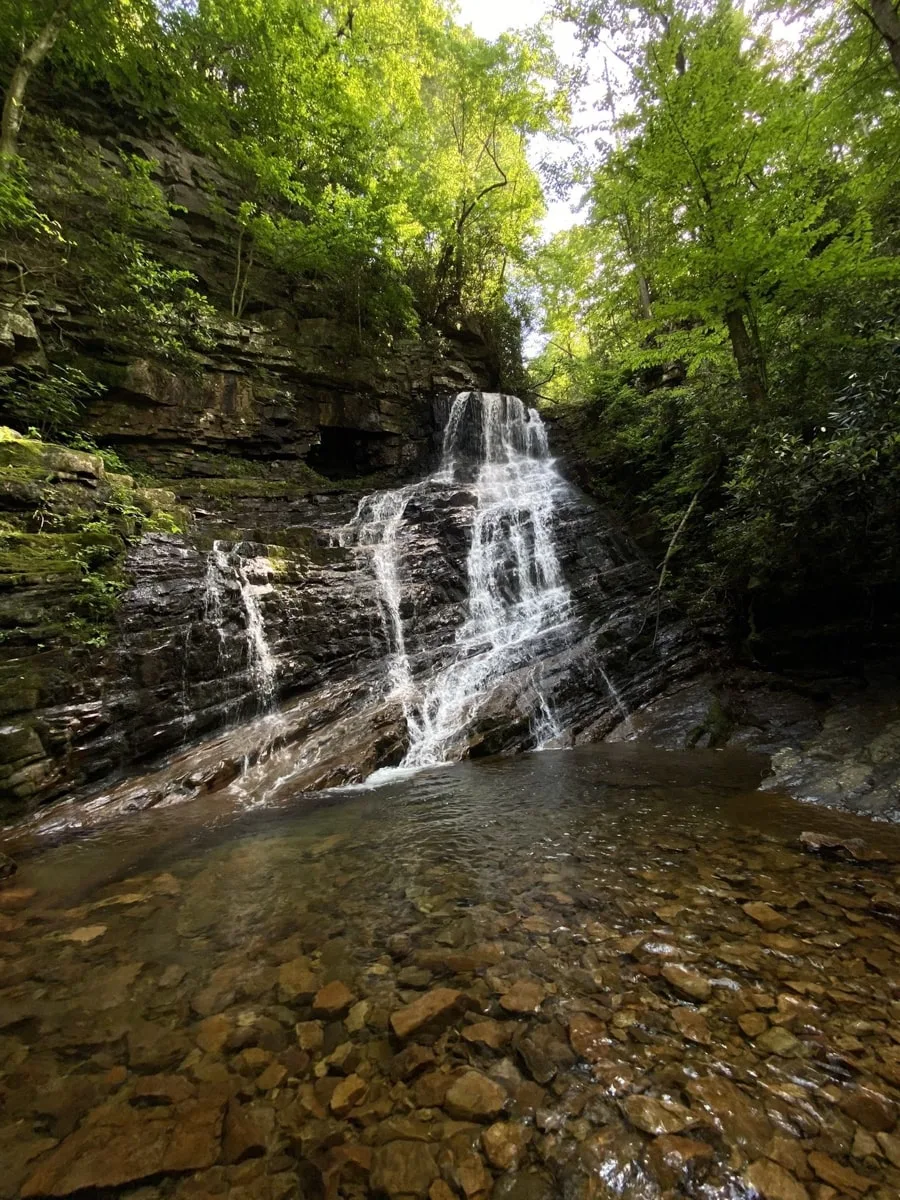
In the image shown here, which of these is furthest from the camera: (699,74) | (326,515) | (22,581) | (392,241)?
(392,241)

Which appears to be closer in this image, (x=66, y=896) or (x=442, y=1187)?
(x=442, y=1187)

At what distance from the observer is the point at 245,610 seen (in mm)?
7707

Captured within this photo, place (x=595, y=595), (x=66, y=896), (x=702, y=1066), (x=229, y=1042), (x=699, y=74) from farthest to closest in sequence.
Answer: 1. (x=595, y=595)
2. (x=699, y=74)
3. (x=66, y=896)
4. (x=229, y=1042)
5. (x=702, y=1066)

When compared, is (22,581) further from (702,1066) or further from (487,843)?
(702,1066)

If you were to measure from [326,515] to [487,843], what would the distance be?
32.7 ft

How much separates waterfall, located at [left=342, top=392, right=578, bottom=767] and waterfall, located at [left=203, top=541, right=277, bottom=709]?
187 cm

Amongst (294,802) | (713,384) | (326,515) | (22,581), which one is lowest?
(294,802)

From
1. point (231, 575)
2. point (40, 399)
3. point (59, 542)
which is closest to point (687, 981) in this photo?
point (231, 575)

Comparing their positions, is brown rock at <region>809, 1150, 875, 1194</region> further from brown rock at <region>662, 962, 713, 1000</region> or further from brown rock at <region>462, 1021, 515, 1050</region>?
brown rock at <region>462, 1021, 515, 1050</region>

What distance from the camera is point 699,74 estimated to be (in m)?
7.40

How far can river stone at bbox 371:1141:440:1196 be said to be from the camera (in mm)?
1427

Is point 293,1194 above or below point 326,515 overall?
below

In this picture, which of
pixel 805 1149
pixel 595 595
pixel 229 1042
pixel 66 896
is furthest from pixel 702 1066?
pixel 595 595

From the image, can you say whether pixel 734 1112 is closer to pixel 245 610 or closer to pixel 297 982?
pixel 297 982
